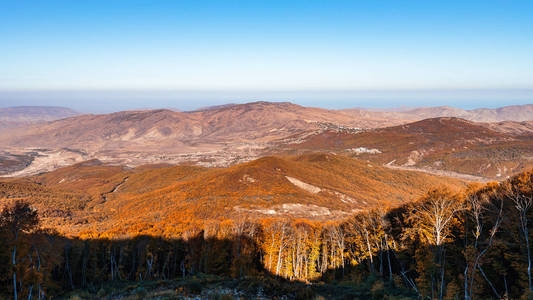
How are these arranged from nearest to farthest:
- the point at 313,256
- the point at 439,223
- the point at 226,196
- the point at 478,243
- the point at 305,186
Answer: the point at 439,223
the point at 478,243
the point at 313,256
the point at 226,196
the point at 305,186

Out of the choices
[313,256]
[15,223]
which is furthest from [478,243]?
[15,223]

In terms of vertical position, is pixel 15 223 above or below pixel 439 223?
above

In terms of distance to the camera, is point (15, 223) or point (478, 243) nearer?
point (15, 223)

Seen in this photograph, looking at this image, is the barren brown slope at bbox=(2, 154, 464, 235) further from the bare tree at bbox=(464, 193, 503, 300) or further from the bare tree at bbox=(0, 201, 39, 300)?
the bare tree at bbox=(464, 193, 503, 300)

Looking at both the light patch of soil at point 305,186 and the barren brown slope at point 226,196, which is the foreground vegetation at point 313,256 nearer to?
the barren brown slope at point 226,196

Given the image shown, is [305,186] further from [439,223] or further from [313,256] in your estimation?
[439,223]

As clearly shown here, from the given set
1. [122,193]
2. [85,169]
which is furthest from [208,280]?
[85,169]

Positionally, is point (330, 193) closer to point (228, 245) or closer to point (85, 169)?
point (228, 245)
